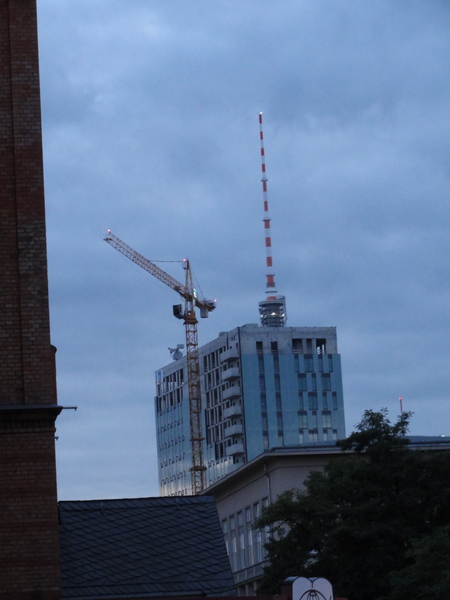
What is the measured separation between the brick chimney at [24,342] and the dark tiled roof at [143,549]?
544 cm

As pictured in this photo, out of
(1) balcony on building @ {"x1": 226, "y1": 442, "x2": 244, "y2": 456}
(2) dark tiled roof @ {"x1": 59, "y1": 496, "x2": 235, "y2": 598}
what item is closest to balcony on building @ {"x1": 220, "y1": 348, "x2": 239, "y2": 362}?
(1) balcony on building @ {"x1": 226, "y1": 442, "x2": 244, "y2": 456}

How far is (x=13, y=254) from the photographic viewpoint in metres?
20.2

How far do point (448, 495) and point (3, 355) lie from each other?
98.4 ft

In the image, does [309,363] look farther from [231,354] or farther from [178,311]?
[178,311]

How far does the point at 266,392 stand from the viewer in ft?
568

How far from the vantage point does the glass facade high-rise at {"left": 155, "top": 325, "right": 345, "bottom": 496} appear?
171250 millimetres

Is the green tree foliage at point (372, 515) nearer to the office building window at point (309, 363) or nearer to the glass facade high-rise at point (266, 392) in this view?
the glass facade high-rise at point (266, 392)

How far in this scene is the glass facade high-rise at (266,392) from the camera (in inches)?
6742

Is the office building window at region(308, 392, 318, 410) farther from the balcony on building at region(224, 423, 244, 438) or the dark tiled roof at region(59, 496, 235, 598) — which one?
the dark tiled roof at region(59, 496, 235, 598)

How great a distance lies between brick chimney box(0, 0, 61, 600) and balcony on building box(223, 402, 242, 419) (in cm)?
15228

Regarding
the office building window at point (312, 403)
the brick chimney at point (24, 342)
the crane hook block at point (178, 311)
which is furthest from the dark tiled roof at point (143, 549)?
the crane hook block at point (178, 311)

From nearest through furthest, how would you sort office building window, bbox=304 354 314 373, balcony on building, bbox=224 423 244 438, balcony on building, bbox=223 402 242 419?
balcony on building, bbox=224 423 244 438 → balcony on building, bbox=223 402 242 419 → office building window, bbox=304 354 314 373

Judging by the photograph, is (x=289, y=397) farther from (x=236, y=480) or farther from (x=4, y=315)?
(x=4, y=315)

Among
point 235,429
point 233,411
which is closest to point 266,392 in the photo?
point 233,411
